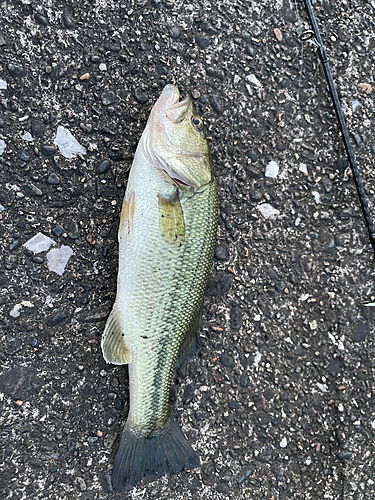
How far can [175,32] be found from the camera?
2029 millimetres

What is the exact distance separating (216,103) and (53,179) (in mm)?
1021

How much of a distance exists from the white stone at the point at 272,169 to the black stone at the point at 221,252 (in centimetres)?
52

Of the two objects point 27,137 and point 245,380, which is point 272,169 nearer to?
point 245,380

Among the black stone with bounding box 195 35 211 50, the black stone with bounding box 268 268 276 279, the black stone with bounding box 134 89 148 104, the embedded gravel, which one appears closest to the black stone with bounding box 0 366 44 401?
the embedded gravel

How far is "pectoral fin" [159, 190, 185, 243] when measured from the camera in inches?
66.6

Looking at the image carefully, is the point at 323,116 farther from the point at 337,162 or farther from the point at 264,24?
the point at 264,24

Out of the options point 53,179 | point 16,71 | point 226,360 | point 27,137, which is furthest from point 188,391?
point 16,71

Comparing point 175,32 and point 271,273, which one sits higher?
point 175,32

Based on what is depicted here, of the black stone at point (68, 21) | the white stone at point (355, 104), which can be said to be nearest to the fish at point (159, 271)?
the black stone at point (68, 21)

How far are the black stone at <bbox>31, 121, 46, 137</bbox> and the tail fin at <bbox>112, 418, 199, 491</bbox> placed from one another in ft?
5.16

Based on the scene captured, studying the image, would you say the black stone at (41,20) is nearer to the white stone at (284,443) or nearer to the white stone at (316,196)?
the white stone at (316,196)

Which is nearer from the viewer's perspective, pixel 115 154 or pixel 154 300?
pixel 154 300

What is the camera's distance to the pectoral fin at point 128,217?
1.73 m

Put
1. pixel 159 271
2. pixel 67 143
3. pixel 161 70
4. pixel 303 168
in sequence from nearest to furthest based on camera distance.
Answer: pixel 159 271, pixel 67 143, pixel 161 70, pixel 303 168
